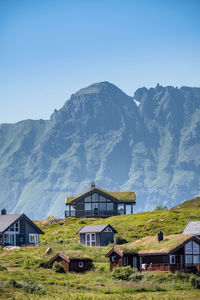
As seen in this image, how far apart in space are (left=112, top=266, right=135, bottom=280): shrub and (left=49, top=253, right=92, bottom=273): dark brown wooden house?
5034 mm

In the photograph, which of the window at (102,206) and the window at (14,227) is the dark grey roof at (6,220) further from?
the window at (102,206)

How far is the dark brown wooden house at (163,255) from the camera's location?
8744 cm

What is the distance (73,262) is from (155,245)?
417 inches

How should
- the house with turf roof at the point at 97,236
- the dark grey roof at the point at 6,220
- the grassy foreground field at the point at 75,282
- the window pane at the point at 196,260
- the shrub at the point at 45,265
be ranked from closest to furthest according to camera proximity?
the grassy foreground field at the point at 75,282 → the window pane at the point at 196,260 → the shrub at the point at 45,265 → the dark grey roof at the point at 6,220 → the house with turf roof at the point at 97,236

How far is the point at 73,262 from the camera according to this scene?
297 feet

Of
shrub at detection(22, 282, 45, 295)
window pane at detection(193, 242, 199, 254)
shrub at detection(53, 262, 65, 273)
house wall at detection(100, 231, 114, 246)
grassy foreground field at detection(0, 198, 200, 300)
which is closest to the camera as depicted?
shrub at detection(22, 282, 45, 295)

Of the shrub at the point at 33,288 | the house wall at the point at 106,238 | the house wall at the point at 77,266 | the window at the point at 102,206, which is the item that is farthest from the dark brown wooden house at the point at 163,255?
the window at the point at 102,206

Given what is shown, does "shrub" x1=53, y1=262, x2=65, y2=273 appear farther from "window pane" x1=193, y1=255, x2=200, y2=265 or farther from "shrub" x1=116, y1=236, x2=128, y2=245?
"shrub" x1=116, y1=236, x2=128, y2=245

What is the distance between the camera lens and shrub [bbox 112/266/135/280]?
280 ft

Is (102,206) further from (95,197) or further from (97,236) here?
(97,236)

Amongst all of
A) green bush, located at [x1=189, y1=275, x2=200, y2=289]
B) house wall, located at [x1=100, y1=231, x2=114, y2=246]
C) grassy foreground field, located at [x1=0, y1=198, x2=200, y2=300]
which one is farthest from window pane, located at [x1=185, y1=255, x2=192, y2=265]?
house wall, located at [x1=100, y1=231, x2=114, y2=246]

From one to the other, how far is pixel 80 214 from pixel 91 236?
157 ft

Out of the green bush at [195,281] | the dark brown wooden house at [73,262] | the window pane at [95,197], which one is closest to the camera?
the green bush at [195,281]

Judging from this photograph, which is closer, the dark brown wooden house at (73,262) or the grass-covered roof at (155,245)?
the grass-covered roof at (155,245)
